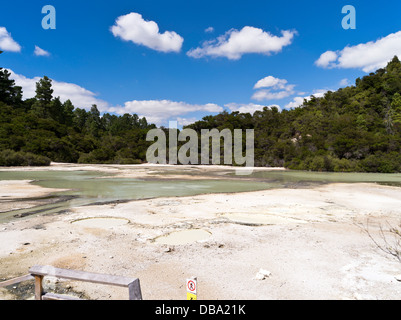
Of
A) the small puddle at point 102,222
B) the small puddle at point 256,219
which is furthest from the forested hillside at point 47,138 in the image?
the small puddle at point 256,219

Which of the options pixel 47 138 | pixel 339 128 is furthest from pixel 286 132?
pixel 47 138

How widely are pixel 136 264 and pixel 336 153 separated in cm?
4115

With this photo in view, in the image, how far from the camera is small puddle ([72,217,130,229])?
7768mm

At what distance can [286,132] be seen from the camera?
2170 inches

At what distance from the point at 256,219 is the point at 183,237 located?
10.0 ft

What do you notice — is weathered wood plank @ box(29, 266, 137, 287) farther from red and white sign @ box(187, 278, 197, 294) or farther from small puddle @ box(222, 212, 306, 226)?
small puddle @ box(222, 212, 306, 226)

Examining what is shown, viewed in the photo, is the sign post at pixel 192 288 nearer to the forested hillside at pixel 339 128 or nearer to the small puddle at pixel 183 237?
the small puddle at pixel 183 237

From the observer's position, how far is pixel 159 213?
9336 millimetres

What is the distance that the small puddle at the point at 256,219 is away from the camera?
27.2 feet

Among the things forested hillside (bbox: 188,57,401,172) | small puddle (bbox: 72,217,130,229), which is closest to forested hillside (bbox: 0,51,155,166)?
forested hillside (bbox: 188,57,401,172)

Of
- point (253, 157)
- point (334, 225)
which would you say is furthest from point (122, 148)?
point (334, 225)

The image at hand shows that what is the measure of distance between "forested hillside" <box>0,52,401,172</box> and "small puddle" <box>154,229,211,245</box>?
33926 millimetres

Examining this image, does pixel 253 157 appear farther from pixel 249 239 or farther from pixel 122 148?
pixel 249 239

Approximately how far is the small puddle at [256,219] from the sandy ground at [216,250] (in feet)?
0.11
